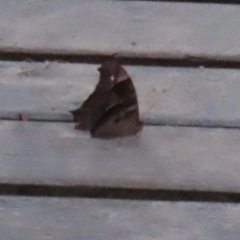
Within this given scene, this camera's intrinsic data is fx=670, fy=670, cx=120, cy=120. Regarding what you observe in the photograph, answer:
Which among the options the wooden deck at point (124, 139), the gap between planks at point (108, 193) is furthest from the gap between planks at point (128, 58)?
the gap between planks at point (108, 193)

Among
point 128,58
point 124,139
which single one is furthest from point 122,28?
point 124,139

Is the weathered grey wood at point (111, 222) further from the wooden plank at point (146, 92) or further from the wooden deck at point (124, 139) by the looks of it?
the wooden plank at point (146, 92)

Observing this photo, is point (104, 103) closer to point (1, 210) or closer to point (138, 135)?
point (138, 135)

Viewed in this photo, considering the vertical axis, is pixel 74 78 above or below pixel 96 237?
above

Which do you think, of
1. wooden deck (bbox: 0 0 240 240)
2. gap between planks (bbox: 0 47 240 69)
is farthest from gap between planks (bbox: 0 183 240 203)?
gap between planks (bbox: 0 47 240 69)

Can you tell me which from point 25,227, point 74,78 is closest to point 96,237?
point 25,227

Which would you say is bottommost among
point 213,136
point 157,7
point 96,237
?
point 96,237

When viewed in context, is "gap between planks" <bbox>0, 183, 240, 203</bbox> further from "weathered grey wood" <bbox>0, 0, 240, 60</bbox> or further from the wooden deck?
"weathered grey wood" <bbox>0, 0, 240, 60</bbox>
